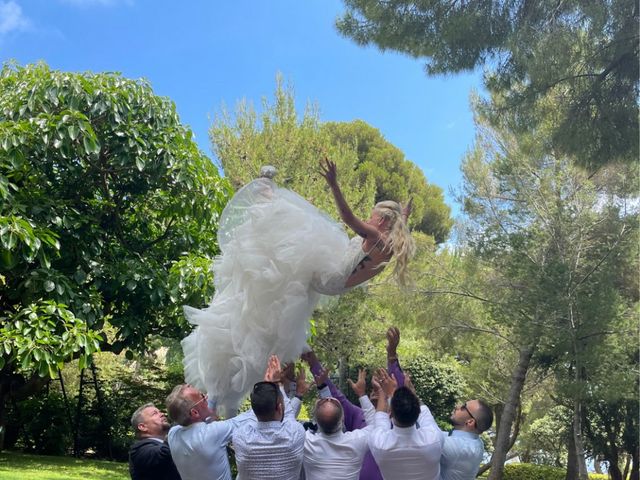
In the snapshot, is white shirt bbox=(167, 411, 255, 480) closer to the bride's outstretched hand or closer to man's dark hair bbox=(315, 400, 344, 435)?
man's dark hair bbox=(315, 400, 344, 435)

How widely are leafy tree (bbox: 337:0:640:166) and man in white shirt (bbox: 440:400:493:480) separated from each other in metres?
3.13

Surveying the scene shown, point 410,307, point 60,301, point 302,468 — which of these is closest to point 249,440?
point 302,468

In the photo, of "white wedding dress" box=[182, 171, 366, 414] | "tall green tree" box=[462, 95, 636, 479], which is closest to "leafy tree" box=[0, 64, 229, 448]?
"white wedding dress" box=[182, 171, 366, 414]

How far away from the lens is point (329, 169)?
2.46 m

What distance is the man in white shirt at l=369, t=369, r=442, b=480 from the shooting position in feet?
7.15

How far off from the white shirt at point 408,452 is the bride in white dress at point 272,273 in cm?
63

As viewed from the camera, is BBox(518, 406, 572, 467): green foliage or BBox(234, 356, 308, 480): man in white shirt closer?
BBox(234, 356, 308, 480): man in white shirt

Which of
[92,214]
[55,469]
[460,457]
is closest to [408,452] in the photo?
[460,457]

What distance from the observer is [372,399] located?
2725 millimetres

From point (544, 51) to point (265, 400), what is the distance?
3.68 metres

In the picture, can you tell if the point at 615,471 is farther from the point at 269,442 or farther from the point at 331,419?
the point at 269,442

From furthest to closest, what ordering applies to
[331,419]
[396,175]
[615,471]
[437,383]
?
1. [396,175]
2. [437,383]
3. [615,471]
4. [331,419]

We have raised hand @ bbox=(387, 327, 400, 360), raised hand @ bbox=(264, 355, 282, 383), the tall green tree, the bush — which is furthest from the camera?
the bush

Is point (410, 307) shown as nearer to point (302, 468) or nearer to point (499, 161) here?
point (499, 161)
